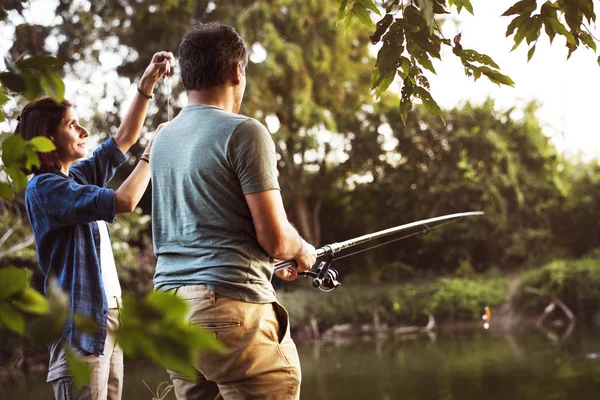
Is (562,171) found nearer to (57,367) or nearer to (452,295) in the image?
(452,295)

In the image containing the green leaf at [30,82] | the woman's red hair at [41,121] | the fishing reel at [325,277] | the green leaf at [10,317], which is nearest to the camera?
the green leaf at [10,317]

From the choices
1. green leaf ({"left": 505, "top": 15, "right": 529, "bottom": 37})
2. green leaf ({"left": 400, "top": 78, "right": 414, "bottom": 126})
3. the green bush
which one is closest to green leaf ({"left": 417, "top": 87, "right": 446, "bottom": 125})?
green leaf ({"left": 400, "top": 78, "right": 414, "bottom": 126})

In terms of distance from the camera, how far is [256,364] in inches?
59.6

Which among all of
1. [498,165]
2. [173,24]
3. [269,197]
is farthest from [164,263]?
[498,165]

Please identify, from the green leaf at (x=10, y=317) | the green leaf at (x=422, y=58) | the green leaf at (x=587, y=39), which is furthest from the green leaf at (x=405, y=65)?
the green leaf at (x=10, y=317)

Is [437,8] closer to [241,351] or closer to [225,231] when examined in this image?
[225,231]

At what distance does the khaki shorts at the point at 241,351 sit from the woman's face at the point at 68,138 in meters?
0.70

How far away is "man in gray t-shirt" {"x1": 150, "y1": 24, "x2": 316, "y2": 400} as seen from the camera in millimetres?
1507

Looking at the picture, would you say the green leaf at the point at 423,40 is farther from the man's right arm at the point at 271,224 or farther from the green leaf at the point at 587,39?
the man's right arm at the point at 271,224

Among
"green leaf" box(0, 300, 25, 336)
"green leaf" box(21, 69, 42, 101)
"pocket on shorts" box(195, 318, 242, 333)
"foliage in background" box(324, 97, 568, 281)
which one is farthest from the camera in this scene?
"foliage in background" box(324, 97, 568, 281)

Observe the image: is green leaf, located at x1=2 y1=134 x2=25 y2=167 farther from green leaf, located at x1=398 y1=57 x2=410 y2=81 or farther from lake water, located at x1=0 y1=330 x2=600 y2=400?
lake water, located at x1=0 y1=330 x2=600 y2=400

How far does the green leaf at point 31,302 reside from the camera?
1.79 ft

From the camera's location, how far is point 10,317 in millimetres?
639

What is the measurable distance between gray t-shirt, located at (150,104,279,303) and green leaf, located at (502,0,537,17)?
26.1 inches
